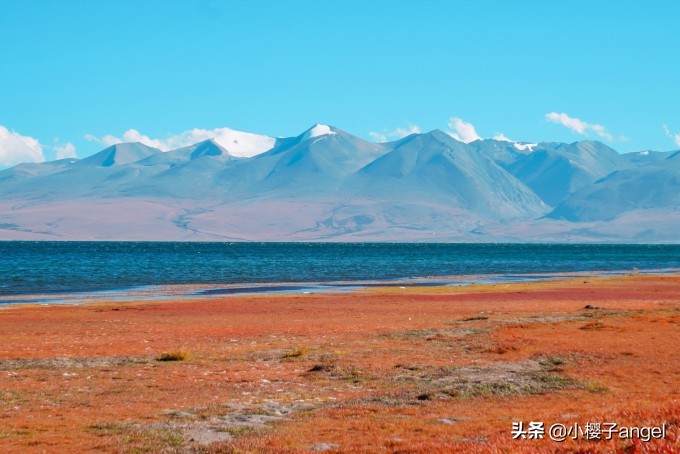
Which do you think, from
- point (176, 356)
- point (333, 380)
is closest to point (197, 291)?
point (176, 356)

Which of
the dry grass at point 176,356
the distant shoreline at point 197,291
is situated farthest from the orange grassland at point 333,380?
the distant shoreline at point 197,291

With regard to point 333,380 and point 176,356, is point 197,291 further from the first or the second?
point 333,380

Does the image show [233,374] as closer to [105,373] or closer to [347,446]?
[105,373]

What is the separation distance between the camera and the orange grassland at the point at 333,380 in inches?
617

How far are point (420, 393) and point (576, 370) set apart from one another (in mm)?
5708

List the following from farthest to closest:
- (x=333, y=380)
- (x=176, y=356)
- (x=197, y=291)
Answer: (x=197, y=291) < (x=176, y=356) < (x=333, y=380)

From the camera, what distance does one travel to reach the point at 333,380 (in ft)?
75.2

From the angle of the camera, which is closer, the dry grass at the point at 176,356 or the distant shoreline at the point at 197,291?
the dry grass at the point at 176,356

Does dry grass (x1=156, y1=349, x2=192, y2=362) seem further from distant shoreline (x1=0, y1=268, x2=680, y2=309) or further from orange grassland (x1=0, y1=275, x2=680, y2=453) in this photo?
distant shoreline (x1=0, y1=268, x2=680, y2=309)

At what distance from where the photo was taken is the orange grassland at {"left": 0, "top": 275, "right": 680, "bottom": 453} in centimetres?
1566

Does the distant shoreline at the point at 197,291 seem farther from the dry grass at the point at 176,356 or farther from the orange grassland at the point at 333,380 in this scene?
the dry grass at the point at 176,356

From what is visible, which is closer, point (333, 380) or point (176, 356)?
point (333, 380)

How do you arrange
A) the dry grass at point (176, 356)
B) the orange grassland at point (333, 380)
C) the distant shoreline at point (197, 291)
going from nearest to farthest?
the orange grassland at point (333, 380) < the dry grass at point (176, 356) < the distant shoreline at point (197, 291)

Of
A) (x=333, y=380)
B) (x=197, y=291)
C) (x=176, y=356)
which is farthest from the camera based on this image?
(x=197, y=291)
